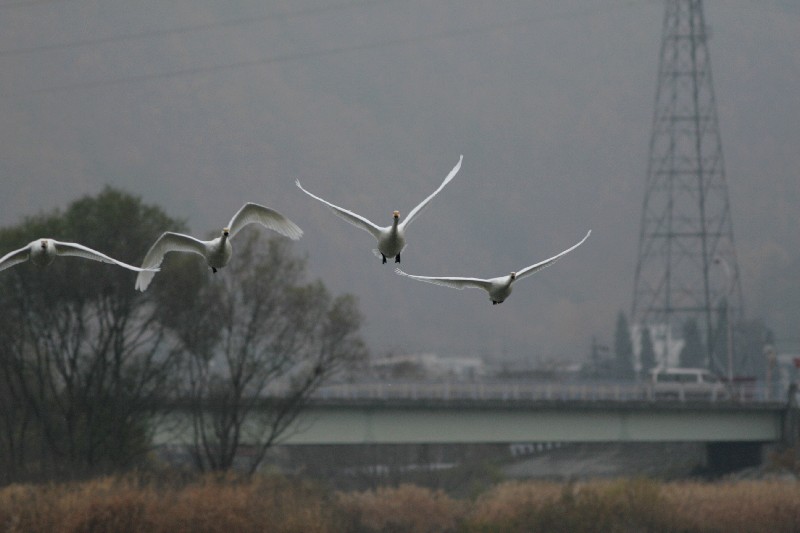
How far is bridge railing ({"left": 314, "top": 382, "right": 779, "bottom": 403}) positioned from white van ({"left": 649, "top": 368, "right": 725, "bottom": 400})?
2.7 inches

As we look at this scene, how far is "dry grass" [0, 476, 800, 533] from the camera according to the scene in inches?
2130

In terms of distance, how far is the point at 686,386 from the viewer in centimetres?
10106

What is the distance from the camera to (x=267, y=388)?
83.2 metres

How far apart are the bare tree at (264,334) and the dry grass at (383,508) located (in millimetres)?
10593

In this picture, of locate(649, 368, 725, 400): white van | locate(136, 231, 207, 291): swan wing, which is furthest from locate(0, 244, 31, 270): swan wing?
locate(649, 368, 725, 400): white van

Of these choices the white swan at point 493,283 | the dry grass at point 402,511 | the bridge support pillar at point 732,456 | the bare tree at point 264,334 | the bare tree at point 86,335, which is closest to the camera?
the white swan at point 493,283

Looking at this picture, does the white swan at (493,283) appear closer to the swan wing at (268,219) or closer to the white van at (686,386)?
the swan wing at (268,219)

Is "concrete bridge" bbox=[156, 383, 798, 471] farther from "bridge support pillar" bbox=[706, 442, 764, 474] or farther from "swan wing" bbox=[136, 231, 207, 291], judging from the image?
"swan wing" bbox=[136, 231, 207, 291]

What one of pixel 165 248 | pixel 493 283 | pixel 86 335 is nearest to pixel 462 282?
pixel 493 283

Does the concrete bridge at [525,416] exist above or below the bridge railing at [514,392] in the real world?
below

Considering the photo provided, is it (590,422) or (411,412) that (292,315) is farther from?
(590,422)

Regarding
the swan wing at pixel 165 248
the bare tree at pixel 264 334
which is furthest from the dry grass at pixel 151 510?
the swan wing at pixel 165 248

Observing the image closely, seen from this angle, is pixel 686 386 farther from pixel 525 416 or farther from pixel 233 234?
pixel 233 234

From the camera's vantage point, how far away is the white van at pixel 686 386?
97.9m
